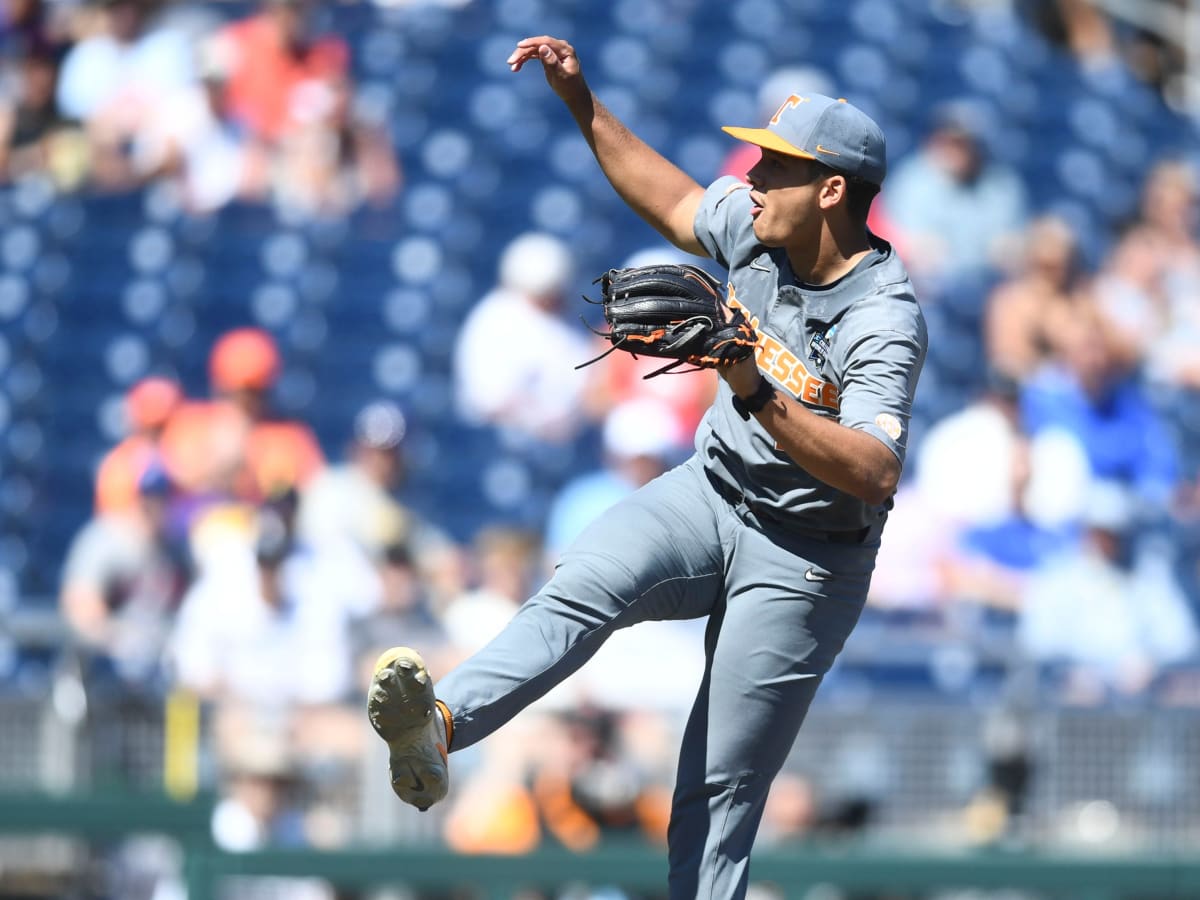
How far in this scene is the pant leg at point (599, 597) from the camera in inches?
141

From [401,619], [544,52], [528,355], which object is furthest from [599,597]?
[528,355]

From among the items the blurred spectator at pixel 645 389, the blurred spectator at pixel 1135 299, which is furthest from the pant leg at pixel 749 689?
the blurred spectator at pixel 1135 299

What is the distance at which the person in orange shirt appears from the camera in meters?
8.54

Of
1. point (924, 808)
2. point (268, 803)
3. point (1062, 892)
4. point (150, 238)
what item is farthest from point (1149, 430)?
point (150, 238)

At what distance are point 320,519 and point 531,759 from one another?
78.1 inches

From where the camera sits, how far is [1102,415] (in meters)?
9.15

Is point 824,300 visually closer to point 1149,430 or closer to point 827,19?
point 1149,430

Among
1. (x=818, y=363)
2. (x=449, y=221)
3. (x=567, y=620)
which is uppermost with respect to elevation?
(x=449, y=221)

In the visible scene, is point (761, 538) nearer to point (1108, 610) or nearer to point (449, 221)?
point (1108, 610)

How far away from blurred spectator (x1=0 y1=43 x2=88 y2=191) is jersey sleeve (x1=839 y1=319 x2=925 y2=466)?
787cm

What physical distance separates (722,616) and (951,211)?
6.60 meters

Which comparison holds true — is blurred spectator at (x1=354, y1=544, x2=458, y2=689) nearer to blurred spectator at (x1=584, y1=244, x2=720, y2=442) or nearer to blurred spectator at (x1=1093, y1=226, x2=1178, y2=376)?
blurred spectator at (x1=584, y1=244, x2=720, y2=442)

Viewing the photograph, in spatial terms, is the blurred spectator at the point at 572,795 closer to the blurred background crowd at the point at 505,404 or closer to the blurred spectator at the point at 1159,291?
the blurred background crowd at the point at 505,404

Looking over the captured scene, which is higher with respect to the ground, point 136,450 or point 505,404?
point 505,404
